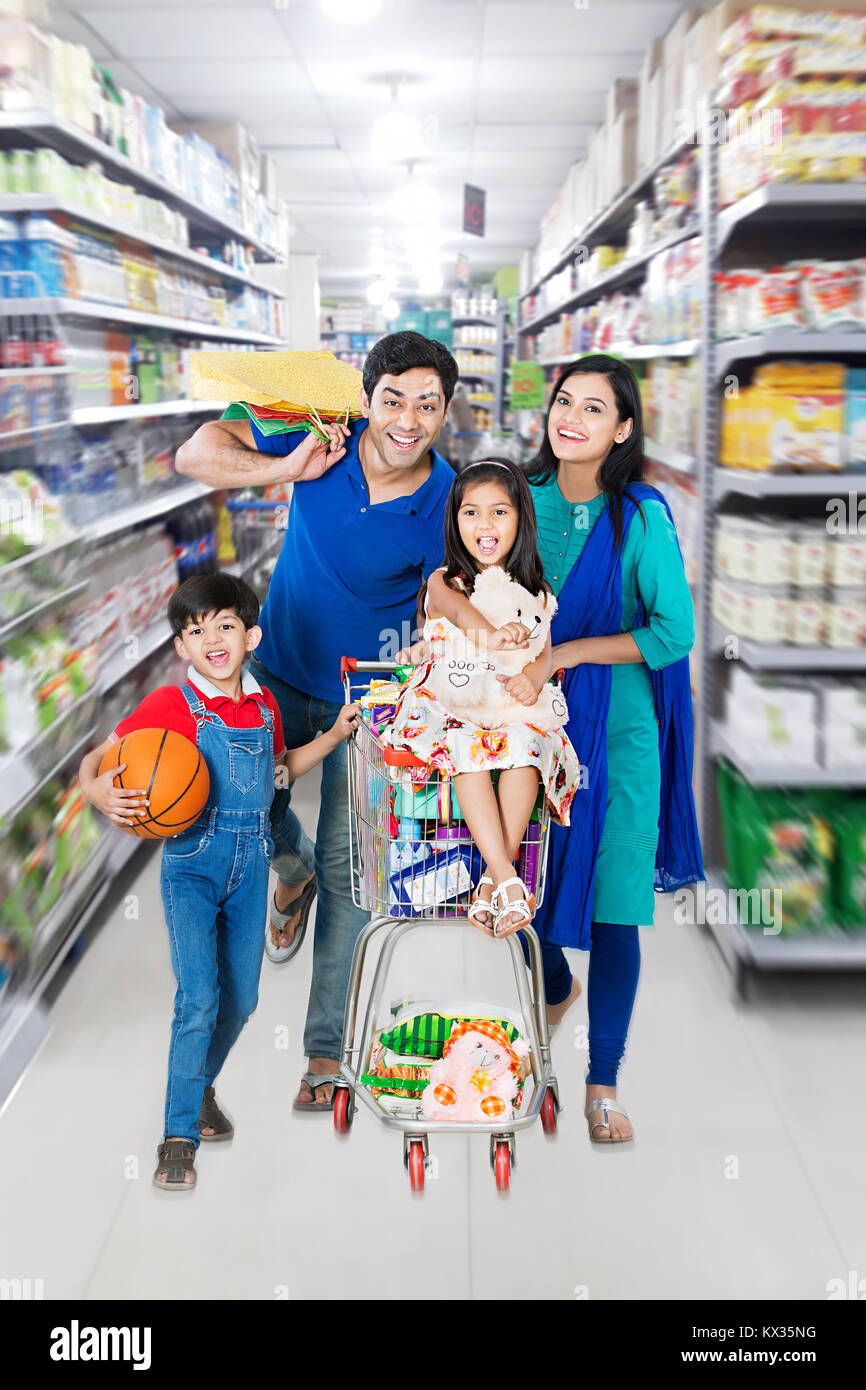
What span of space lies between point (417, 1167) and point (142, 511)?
2.77 meters

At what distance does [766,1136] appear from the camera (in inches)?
96.3

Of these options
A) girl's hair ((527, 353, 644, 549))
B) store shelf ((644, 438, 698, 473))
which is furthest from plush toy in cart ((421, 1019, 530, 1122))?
store shelf ((644, 438, 698, 473))

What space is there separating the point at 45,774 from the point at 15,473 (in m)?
0.80

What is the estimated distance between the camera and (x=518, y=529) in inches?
74.5

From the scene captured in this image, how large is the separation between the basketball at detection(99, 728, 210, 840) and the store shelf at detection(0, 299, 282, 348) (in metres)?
1.68

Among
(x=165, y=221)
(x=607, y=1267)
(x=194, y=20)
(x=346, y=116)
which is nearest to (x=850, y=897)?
(x=607, y=1267)

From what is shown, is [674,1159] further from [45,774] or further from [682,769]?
[45,774]

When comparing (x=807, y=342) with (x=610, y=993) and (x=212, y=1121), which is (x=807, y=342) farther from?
(x=212, y=1121)

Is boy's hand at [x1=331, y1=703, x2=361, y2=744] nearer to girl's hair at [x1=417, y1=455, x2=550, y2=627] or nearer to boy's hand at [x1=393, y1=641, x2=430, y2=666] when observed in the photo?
boy's hand at [x1=393, y1=641, x2=430, y2=666]

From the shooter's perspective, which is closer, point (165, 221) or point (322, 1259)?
point (322, 1259)

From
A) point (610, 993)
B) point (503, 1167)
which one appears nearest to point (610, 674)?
point (610, 993)

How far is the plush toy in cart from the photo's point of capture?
193 centimetres

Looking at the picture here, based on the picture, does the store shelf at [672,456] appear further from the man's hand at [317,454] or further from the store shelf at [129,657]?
the store shelf at [129,657]

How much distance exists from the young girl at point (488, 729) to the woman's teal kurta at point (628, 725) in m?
0.36
